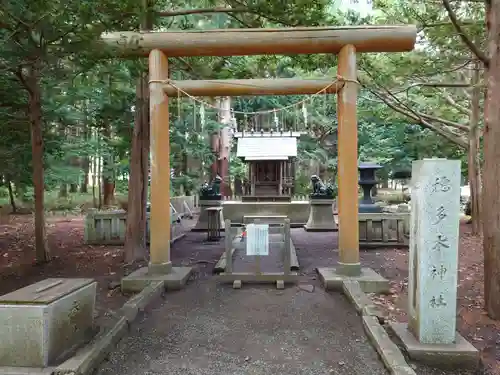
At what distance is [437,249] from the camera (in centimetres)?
367

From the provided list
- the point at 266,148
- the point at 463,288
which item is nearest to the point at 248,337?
the point at 463,288

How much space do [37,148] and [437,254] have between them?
7.18 meters

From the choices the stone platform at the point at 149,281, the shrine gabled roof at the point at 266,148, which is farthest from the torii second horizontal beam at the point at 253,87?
the shrine gabled roof at the point at 266,148

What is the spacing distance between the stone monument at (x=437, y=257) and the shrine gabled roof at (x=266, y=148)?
10.3 m

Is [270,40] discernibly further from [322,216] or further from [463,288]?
[322,216]

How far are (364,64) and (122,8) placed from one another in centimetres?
619

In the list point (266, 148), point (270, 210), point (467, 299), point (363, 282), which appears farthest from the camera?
point (266, 148)

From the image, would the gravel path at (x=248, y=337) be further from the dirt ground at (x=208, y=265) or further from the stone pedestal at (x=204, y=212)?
the stone pedestal at (x=204, y=212)

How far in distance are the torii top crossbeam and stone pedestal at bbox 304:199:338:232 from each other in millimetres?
7329

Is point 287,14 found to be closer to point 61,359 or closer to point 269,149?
point 61,359

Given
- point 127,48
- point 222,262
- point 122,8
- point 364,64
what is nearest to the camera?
point 122,8

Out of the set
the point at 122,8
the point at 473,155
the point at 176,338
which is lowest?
the point at 176,338

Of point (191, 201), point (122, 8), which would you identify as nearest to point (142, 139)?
point (122, 8)

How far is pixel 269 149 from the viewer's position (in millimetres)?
14266
